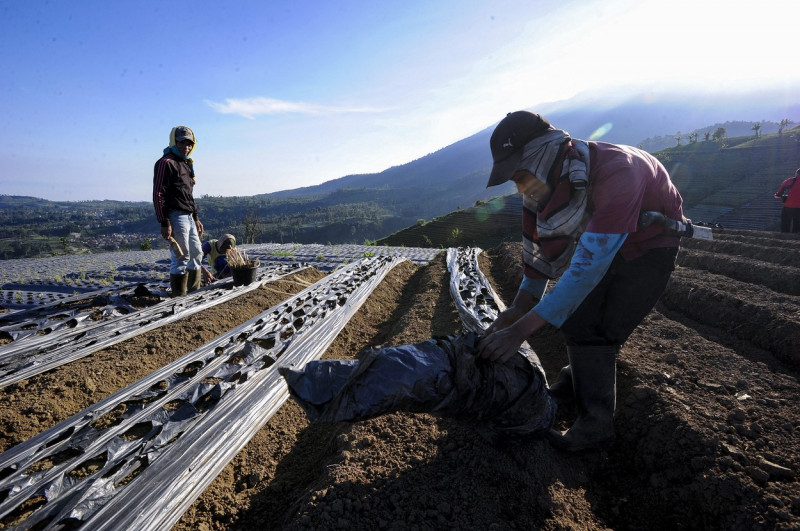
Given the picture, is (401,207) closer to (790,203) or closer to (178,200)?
(790,203)

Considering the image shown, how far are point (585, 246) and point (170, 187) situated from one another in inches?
164

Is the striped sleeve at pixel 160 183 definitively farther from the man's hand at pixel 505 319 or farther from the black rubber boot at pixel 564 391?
the black rubber boot at pixel 564 391

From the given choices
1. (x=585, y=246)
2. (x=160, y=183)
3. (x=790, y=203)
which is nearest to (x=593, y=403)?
(x=585, y=246)

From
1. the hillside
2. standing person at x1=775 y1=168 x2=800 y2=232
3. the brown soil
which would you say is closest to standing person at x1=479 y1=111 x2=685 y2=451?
the brown soil

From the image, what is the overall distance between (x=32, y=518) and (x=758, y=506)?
2691mm

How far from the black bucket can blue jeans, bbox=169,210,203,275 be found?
0.45 m

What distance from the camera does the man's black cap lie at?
1499 millimetres

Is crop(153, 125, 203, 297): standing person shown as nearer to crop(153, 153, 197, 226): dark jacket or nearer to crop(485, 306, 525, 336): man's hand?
crop(153, 153, 197, 226): dark jacket

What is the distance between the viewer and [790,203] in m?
8.24

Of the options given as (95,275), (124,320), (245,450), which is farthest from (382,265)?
(95,275)

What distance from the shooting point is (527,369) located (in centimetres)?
167

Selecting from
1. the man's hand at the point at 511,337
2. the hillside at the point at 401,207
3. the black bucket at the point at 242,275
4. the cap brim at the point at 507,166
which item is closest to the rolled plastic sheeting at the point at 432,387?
the man's hand at the point at 511,337

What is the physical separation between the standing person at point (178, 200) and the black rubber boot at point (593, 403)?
4036 millimetres

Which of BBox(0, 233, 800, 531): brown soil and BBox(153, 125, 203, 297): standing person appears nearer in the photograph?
BBox(0, 233, 800, 531): brown soil
